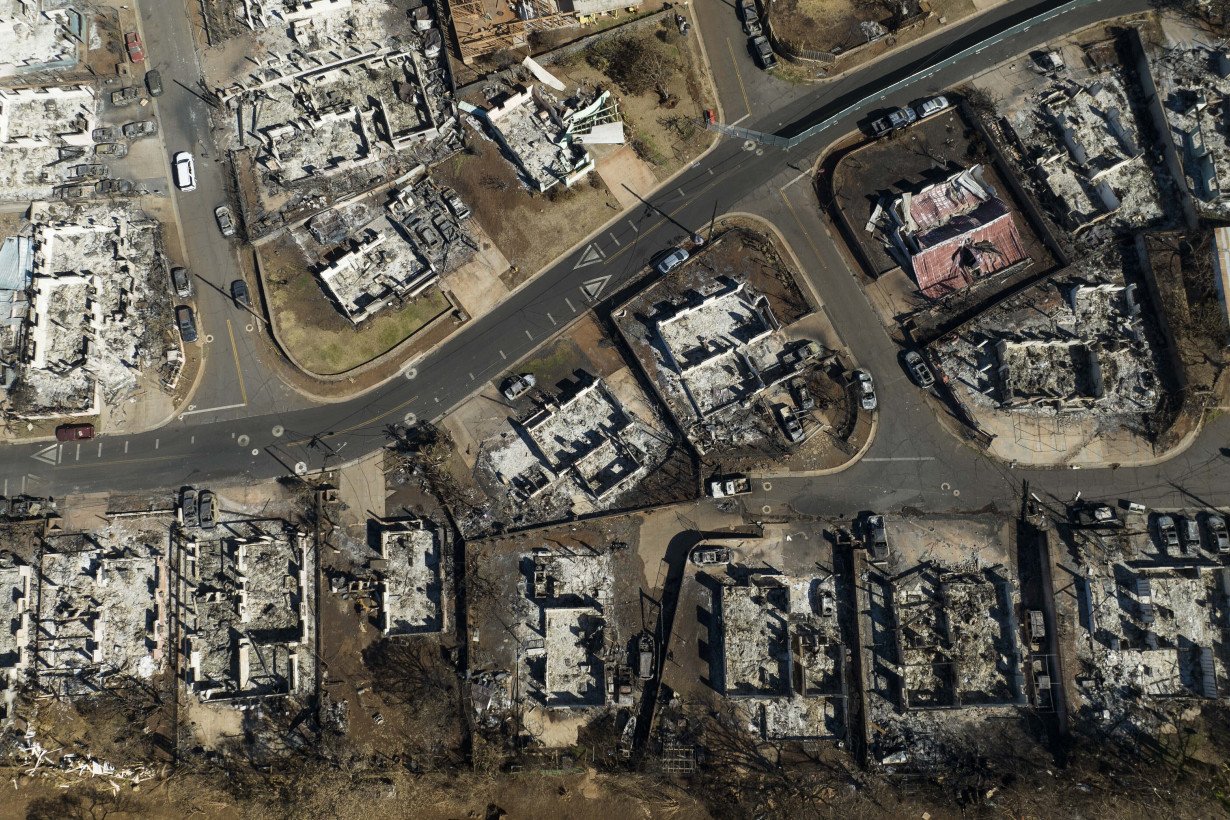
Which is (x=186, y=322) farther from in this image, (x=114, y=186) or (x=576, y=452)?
(x=576, y=452)

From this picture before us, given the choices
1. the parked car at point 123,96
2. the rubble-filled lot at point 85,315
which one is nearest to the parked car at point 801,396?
the rubble-filled lot at point 85,315

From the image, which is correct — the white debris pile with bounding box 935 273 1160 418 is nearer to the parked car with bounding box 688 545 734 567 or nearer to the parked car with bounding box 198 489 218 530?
the parked car with bounding box 688 545 734 567

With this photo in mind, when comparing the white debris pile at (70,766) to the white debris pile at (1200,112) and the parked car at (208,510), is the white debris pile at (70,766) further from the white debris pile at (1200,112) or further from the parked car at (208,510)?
the white debris pile at (1200,112)

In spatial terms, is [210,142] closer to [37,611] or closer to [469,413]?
[469,413]

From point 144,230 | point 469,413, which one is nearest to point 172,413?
point 144,230

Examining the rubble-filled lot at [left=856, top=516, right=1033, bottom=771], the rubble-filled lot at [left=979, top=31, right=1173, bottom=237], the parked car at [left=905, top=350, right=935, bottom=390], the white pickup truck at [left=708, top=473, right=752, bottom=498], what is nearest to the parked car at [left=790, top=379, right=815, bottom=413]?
the white pickup truck at [left=708, top=473, right=752, bottom=498]
